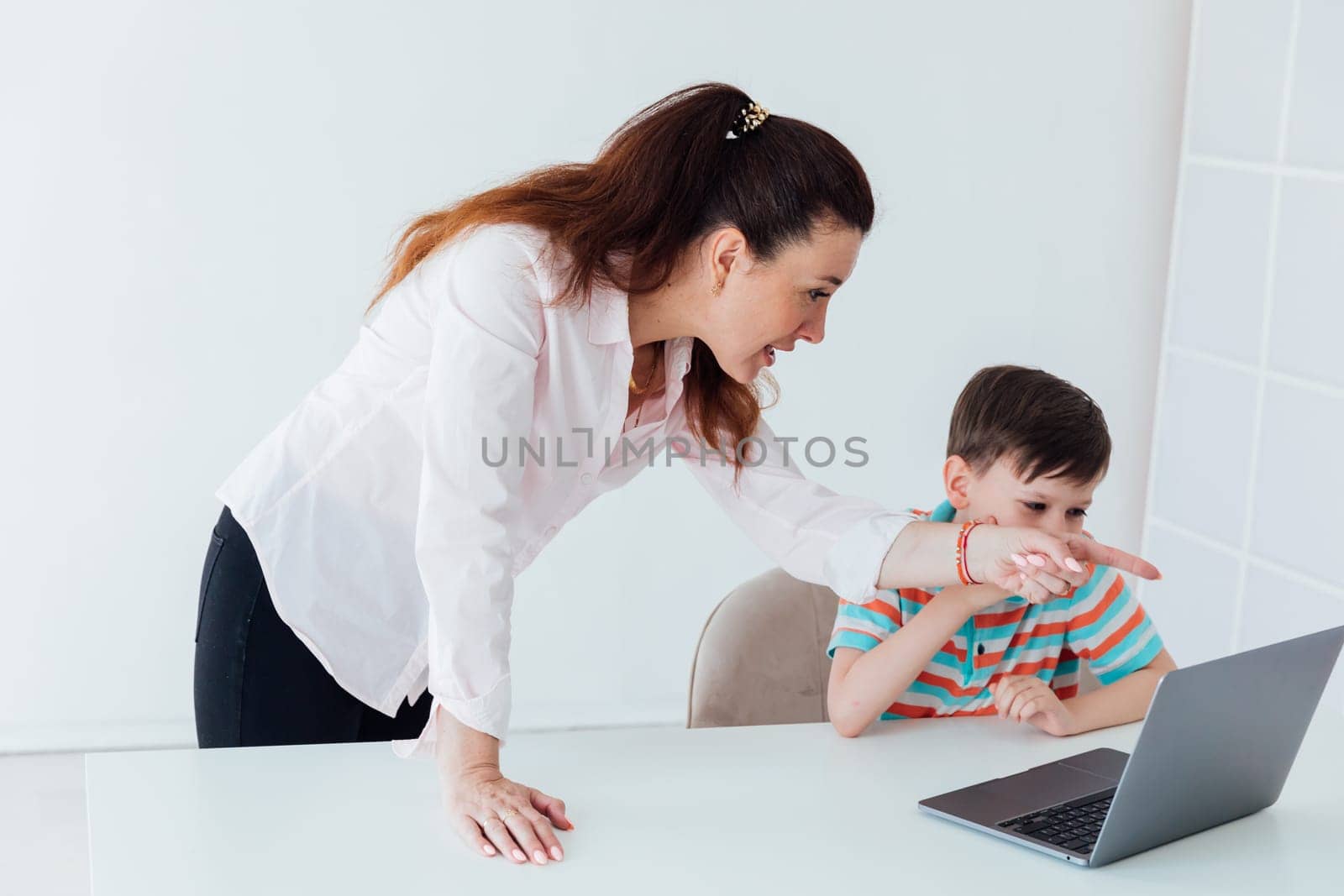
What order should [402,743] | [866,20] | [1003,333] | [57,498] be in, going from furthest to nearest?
[1003,333] < [866,20] < [57,498] < [402,743]

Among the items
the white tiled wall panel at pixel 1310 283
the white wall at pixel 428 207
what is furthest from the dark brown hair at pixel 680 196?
the white tiled wall panel at pixel 1310 283

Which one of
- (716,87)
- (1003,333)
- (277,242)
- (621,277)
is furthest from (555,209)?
(1003,333)

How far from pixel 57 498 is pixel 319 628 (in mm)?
1557

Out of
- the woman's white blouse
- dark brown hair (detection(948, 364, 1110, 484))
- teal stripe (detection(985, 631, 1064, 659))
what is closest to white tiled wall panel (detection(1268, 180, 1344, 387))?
dark brown hair (detection(948, 364, 1110, 484))

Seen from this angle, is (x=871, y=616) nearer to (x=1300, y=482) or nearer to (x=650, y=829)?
(x=650, y=829)

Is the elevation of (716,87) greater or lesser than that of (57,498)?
greater

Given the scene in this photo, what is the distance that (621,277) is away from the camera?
1486 mm

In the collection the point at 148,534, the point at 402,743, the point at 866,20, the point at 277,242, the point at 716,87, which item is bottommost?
the point at 148,534

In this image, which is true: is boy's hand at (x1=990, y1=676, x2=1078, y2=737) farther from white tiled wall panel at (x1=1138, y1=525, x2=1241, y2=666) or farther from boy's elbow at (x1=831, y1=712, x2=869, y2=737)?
white tiled wall panel at (x1=1138, y1=525, x2=1241, y2=666)

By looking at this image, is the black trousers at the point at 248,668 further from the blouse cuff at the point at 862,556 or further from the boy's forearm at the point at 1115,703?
the boy's forearm at the point at 1115,703

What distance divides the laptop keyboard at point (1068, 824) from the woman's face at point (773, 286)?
517 mm

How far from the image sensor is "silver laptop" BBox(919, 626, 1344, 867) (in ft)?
4.03

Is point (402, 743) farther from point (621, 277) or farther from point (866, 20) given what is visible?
point (866, 20)

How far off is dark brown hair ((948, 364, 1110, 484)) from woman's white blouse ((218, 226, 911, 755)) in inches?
8.2
